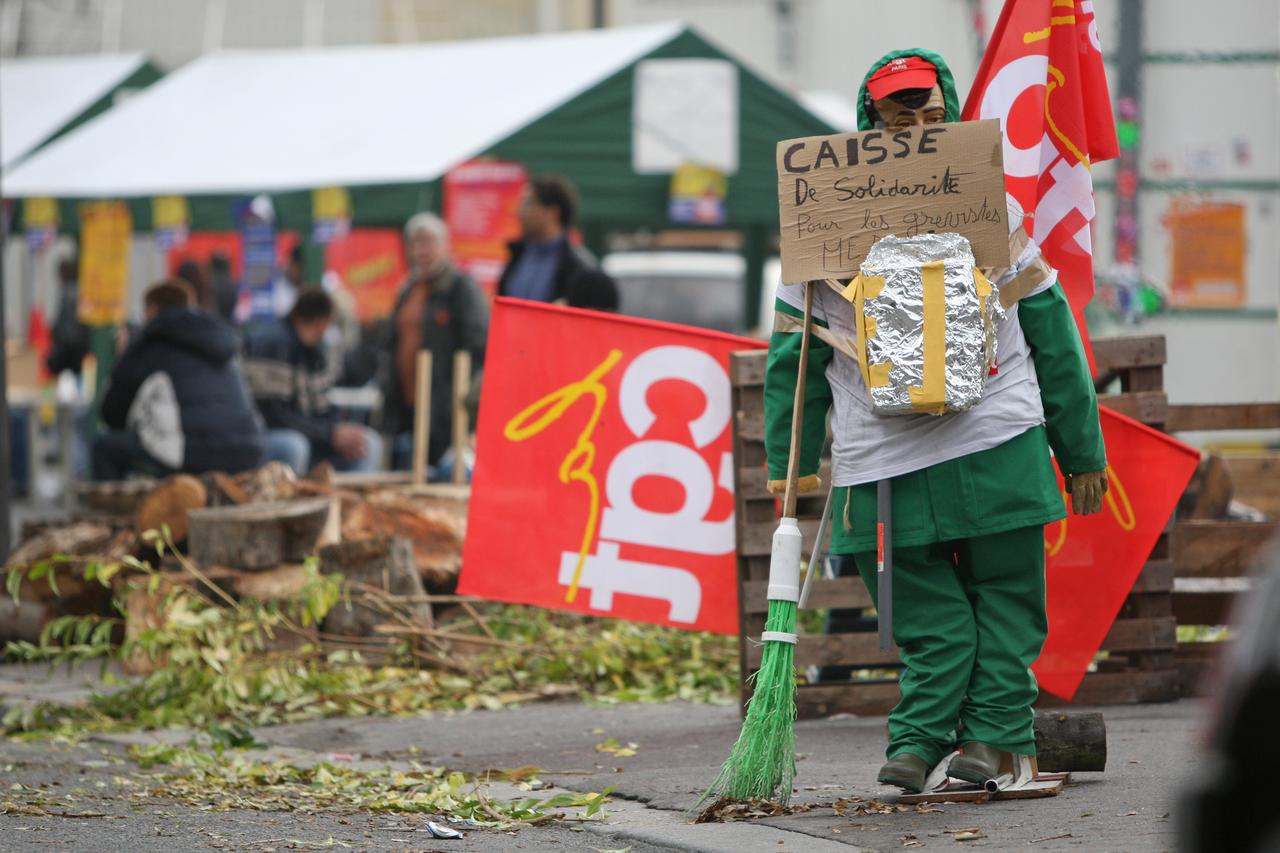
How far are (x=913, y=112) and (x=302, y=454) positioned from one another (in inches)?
311

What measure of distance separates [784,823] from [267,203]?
11.3 m

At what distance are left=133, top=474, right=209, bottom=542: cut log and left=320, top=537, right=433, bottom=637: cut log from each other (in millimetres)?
882

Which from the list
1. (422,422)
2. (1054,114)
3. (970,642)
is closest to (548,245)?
(422,422)

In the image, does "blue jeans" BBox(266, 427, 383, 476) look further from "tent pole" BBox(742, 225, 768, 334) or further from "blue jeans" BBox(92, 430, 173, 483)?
"tent pole" BBox(742, 225, 768, 334)

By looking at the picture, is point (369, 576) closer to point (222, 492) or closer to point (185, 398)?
point (222, 492)

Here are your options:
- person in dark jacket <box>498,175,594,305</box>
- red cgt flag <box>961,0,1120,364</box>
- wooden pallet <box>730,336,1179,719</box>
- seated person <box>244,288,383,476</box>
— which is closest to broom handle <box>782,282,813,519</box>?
red cgt flag <box>961,0,1120,364</box>

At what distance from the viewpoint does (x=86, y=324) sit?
16.9 meters

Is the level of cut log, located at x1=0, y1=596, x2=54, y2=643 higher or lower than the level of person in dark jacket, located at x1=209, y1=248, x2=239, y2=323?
lower

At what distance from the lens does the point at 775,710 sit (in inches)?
181

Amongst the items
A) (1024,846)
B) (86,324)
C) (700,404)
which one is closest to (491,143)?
(86,324)

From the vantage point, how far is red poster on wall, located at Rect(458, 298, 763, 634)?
6.75m

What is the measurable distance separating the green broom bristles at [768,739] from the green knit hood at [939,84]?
1.29 meters

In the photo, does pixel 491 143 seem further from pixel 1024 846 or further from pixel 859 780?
pixel 1024 846

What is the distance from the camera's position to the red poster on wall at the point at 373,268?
1959cm
